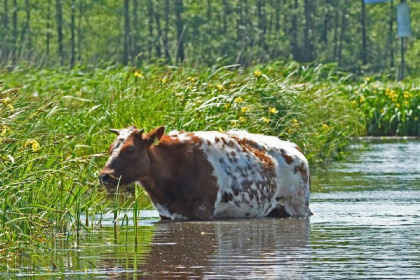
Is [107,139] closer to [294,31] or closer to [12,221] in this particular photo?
[12,221]

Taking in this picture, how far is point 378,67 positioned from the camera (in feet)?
309

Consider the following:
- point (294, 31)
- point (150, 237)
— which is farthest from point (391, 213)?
point (294, 31)

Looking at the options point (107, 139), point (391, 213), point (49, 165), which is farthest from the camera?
point (107, 139)

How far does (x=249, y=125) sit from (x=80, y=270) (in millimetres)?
9148

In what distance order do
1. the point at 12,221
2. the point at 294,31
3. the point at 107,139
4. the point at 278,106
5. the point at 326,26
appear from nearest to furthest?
the point at 12,221
the point at 107,139
the point at 278,106
the point at 294,31
the point at 326,26

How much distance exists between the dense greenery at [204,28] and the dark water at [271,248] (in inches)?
2716

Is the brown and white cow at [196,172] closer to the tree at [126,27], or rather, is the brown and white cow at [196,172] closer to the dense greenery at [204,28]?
the dense greenery at [204,28]

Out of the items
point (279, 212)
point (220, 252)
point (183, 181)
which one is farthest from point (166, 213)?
point (220, 252)

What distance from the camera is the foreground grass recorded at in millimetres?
10969

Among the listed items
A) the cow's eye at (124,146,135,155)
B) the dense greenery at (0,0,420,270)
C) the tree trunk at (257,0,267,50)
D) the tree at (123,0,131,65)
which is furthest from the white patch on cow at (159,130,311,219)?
the tree trunk at (257,0,267,50)

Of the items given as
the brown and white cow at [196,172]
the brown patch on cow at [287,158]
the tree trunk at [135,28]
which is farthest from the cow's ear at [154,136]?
the tree trunk at [135,28]

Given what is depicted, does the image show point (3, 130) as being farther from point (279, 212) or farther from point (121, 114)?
point (121, 114)

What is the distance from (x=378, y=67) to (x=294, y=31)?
7536 millimetres

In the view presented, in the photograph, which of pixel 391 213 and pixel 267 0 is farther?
pixel 267 0
